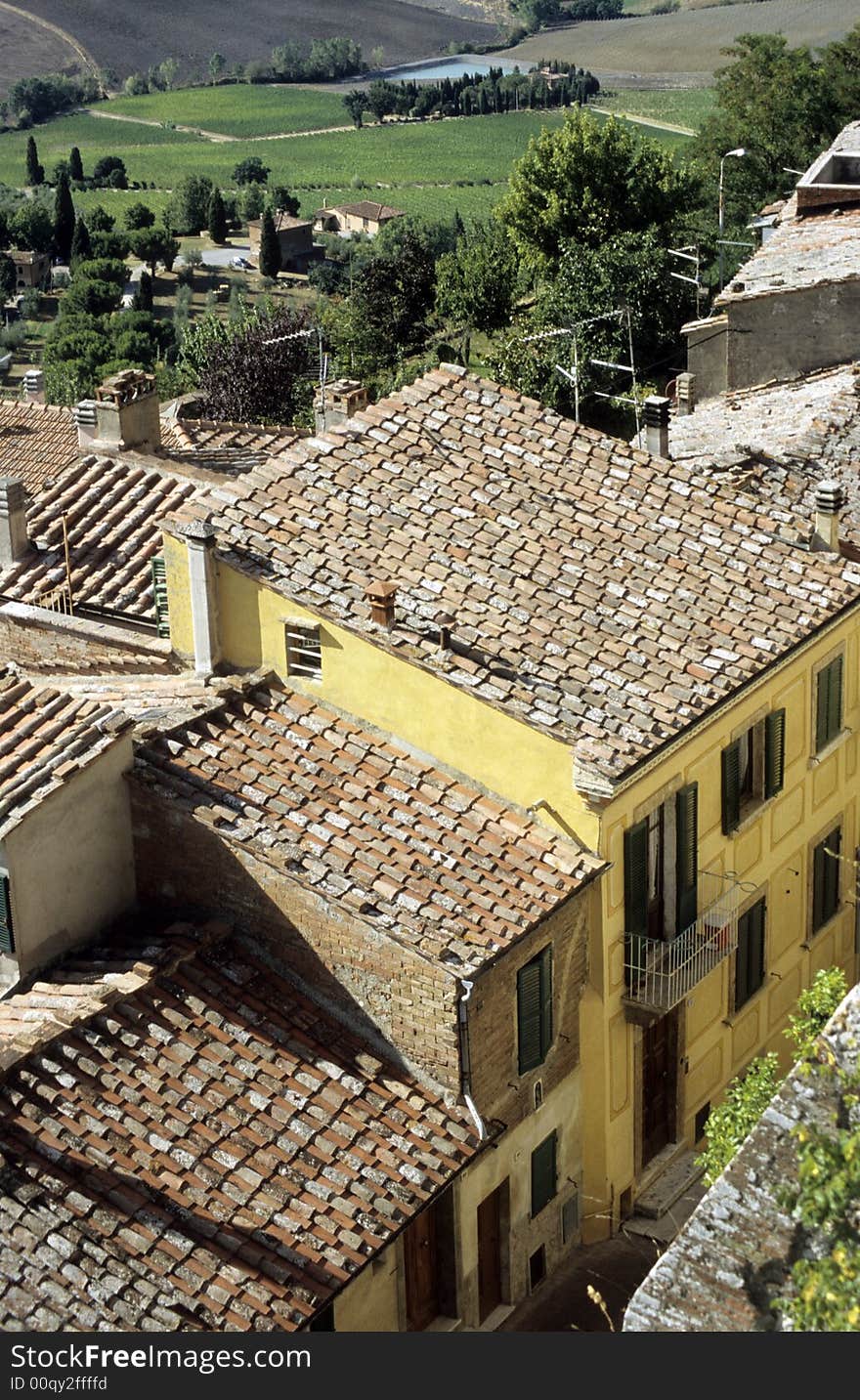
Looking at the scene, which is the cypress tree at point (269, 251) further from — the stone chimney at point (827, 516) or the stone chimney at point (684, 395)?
the stone chimney at point (827, 516)

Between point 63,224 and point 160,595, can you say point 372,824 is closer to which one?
point 160,595

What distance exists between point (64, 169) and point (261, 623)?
164941 millimetres

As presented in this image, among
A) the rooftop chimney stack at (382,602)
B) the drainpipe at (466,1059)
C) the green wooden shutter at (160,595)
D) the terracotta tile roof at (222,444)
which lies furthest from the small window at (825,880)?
the terracotta tile roof at (222,444)

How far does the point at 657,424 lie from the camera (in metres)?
27.4

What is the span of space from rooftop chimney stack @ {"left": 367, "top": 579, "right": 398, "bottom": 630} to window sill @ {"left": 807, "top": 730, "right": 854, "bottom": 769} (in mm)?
5719

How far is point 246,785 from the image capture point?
64.2 ft

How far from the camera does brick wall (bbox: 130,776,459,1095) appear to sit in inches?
723

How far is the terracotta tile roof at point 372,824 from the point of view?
18.6m

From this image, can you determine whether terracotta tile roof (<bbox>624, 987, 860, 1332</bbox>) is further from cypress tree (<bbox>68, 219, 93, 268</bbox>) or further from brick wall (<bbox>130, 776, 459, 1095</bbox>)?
cypress tree (<bbox>68, 219, 93, 268</bbox>)

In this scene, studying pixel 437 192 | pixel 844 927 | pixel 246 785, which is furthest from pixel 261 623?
pixel 437 192

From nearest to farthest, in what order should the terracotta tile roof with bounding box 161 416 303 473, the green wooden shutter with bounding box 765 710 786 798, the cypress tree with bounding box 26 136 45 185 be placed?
1. the green wooden shutter with bounding box 765 710 786 798
2. the terracotta tile roof with bounding box 161 416 303 473
3. the cypress tree with bounding box 26 136 45 185

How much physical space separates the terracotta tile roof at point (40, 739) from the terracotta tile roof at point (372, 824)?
0.60 metres

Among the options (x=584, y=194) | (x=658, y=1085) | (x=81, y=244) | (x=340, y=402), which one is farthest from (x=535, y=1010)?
(x=81, y=244)

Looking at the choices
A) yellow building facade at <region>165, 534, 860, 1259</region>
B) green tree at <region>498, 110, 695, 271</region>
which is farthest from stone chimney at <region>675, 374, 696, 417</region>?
green tree at <region>498, 110, 695, 271</region>
